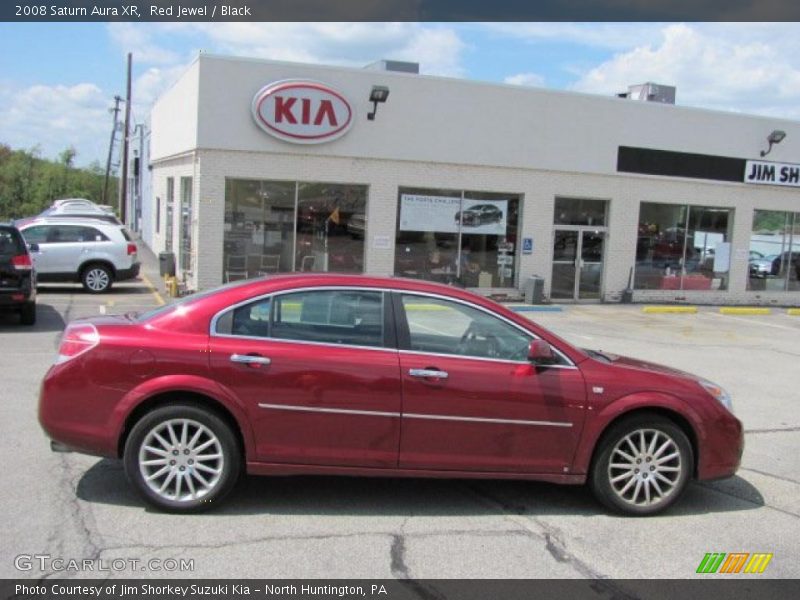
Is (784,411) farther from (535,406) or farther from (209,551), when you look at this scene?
(209,551)

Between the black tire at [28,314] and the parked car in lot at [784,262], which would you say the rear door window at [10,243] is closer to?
the black tire at [28,314]

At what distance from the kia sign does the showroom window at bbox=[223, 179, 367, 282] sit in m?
1.18

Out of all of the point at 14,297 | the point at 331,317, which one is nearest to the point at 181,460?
the point at 331,317

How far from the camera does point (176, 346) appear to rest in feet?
15.4

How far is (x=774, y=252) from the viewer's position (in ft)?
76.8

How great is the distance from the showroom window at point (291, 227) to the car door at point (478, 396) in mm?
12481

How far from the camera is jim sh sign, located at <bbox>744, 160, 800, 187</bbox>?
21844 mm

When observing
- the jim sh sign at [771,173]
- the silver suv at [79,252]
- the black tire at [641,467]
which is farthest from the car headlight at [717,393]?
the jim sh sign at [771,173]

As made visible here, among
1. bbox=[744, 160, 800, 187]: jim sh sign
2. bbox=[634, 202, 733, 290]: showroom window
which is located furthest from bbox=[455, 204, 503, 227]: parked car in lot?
bbox=[744, 160, 800, 187]: jim sh sign

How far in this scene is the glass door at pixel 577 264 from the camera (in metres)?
20.3

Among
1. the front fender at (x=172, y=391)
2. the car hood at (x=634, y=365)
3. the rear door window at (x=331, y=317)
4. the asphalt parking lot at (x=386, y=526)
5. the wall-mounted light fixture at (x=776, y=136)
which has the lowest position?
the asphalt parking lot at (x=386, y=526)

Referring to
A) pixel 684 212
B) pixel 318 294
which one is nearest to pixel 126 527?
pixel 318 294

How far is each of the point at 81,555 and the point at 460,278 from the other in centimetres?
1576

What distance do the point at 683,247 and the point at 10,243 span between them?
1724cm
